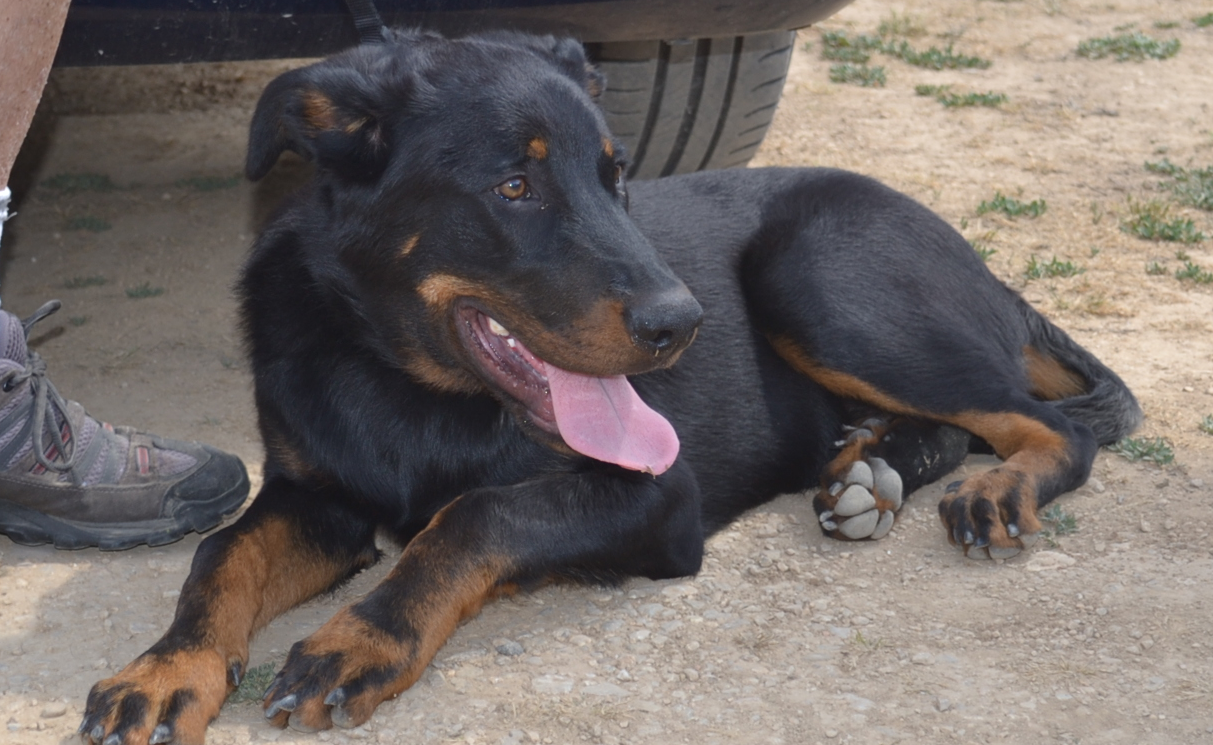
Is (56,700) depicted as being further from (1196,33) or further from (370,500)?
(1196,33)

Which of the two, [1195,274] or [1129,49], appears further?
[1129,49]

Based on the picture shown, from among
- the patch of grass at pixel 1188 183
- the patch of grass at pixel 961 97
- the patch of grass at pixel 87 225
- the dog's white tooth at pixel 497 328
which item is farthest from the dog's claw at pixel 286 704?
the patch of grass at pixel 961 97

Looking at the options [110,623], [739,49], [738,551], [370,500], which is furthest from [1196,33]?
[110,623]

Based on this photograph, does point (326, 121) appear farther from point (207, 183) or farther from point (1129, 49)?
point (1129, 49)

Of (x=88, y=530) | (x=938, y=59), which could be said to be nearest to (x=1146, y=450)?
(x=88, y=530)

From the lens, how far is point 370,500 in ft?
10.4

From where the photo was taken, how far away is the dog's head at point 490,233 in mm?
2717

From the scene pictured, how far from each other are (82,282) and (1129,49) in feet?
22.6

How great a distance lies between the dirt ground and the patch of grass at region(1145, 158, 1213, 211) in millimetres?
90

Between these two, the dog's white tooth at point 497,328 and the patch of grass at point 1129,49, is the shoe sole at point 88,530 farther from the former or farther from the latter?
the patch of grass at point 1129,49

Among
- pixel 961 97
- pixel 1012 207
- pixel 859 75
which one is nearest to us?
pixel 1012 207

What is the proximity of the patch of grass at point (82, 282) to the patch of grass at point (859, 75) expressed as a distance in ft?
16.3

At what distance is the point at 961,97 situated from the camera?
7.88 metres

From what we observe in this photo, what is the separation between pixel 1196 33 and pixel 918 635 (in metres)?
7.88
